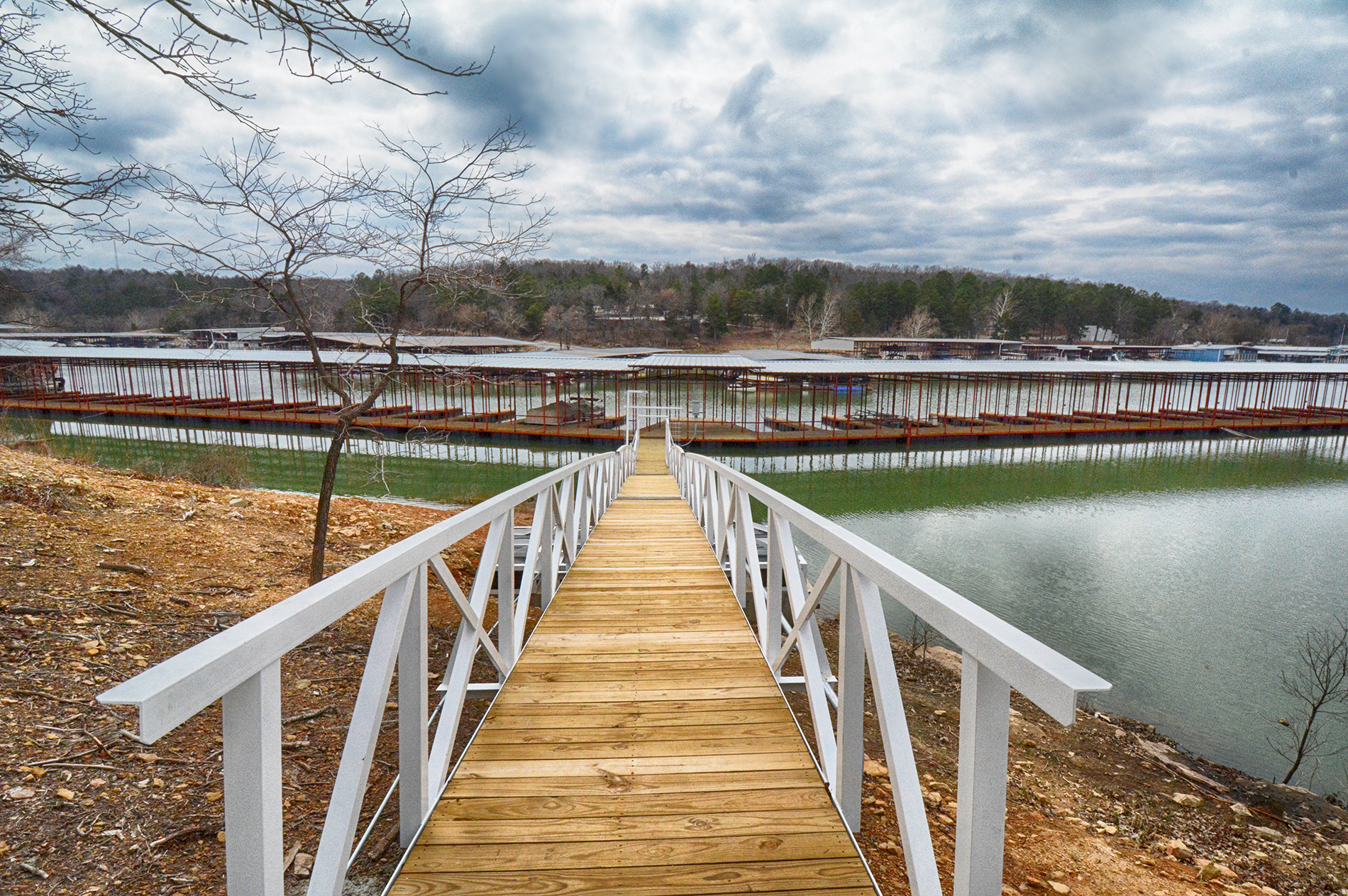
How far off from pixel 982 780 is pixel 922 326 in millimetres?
83060

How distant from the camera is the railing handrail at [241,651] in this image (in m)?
0.96

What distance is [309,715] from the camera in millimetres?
3857

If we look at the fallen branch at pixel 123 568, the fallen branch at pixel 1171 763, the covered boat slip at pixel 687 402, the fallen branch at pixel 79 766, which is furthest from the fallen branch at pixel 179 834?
the covered boat slip at pixel 687 402

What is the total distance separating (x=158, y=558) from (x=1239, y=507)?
24.3 metres

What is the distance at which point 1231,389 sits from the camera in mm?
53281

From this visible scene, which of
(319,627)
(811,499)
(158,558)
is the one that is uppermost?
(319,627)

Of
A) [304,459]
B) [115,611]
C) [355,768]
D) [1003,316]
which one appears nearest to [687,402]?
[304,459]

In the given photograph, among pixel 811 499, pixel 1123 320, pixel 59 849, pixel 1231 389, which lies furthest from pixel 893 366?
pixel 1123 320

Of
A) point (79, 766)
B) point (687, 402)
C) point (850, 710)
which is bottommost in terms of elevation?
point (687, 402)

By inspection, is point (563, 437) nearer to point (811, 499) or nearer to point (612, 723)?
point (811, 499)

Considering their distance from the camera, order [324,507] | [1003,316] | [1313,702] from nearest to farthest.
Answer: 1. [324,507]
2. [1313,702]
3. [1003,316]

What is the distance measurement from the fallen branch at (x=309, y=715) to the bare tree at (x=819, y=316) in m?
77.6

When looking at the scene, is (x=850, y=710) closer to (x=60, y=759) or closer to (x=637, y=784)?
(x=637, y=784)

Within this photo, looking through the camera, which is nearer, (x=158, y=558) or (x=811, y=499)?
(x=158, y=558)
